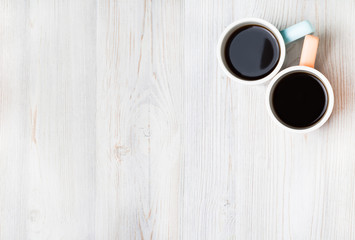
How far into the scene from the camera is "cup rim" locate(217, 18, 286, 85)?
1.53ft

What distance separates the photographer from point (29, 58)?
82cm

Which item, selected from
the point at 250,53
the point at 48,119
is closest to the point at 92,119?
the point at 48,119

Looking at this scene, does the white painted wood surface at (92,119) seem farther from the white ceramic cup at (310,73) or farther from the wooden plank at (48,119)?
the white ceramic cup at (310,73)

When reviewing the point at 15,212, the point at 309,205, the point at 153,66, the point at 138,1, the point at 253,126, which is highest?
the point at 138,1

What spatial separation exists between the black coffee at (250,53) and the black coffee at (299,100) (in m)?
0.04

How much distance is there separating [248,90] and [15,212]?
67cm

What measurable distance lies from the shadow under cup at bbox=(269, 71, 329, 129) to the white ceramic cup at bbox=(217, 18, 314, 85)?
1.0 inches

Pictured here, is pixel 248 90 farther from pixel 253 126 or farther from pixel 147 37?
pixel 147 37

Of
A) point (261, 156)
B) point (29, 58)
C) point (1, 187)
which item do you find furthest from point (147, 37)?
point (1, 187)

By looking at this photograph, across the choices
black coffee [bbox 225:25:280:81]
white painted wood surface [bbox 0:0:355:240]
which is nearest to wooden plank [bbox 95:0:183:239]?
white painted wood surface [bbox 0:0:355:240]

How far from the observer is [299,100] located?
1.58 ft

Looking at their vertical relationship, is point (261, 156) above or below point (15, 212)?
above

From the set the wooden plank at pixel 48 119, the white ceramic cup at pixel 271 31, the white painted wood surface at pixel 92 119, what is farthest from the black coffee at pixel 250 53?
the wooden plank at pixel 48 119

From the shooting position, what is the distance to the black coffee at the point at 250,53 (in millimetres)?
496
